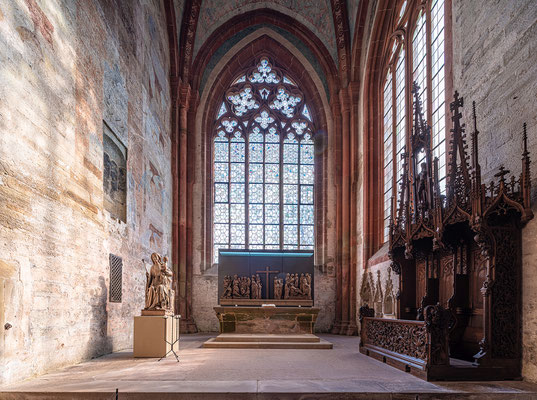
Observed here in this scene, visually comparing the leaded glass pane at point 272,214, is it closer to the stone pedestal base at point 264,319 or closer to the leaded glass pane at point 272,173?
the leaded glass pane at point 272,173

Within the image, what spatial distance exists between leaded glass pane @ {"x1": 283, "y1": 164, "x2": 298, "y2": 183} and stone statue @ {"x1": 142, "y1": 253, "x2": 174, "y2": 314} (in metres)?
10.2

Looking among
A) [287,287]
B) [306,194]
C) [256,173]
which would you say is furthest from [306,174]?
[287,287]

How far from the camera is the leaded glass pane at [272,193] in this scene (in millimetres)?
20844

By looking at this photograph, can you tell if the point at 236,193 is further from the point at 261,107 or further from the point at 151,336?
the point at 151,336

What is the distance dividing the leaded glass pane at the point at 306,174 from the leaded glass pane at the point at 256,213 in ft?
6.17

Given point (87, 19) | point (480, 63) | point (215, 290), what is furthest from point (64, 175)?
point (215, 290)

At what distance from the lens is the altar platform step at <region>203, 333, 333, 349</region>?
479 inches

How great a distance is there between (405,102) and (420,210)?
5.41 metres

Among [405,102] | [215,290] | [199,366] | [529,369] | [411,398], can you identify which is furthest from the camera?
[215,290]

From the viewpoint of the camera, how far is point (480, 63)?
928cm

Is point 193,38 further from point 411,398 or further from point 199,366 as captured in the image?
point 411,398

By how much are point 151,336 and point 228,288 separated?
17.1ft

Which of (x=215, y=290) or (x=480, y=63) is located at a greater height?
(x=480, y=63)

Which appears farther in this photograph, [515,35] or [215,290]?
[215,290]
